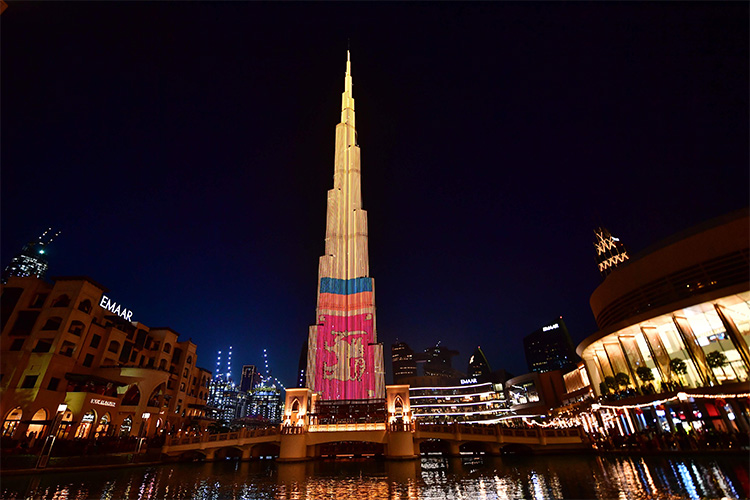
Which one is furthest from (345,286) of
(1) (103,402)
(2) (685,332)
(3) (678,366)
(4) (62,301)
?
(2) (685,332)

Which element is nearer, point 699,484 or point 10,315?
point 699,484

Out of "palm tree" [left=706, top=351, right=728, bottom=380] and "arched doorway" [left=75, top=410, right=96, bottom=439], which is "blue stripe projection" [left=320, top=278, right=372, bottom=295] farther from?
"palm tree" [left=706, top=351, right=728, bottom=380]

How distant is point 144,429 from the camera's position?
49000 mm

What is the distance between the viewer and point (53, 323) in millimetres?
41719

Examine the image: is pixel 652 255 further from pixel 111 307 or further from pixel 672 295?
pixel 111 307

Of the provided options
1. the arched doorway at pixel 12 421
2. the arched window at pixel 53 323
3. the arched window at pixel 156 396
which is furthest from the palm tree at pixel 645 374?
the arched window at pixel 53 323

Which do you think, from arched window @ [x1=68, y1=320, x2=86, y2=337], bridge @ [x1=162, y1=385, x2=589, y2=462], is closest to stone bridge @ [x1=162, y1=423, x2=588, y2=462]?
bridge @ [x1=162, y1=385, x2=589, y2=462]

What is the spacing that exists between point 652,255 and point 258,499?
139 ft

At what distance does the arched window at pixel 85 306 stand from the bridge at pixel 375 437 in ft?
62.9

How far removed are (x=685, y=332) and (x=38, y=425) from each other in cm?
6508

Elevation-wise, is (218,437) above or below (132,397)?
below

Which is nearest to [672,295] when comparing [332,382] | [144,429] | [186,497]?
[186,497]

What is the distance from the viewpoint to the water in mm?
17703

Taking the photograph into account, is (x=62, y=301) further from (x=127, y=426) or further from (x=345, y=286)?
(x=345, y=286)
